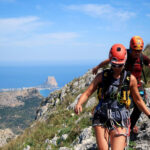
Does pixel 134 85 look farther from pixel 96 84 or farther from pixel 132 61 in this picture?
pixel 132 61

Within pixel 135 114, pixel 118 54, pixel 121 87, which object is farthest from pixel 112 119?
pixel 135 114

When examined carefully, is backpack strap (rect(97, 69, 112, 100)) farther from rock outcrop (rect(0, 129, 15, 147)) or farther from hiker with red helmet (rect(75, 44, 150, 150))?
rock outcrop (rect(0, 129, 15, 147))

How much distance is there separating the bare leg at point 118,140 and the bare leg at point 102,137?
0.09m

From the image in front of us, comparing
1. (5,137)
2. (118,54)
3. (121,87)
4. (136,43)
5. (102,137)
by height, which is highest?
(136,43)

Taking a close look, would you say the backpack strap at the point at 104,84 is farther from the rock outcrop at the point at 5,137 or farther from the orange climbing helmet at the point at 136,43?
the rock outcrop at the point at 5,137

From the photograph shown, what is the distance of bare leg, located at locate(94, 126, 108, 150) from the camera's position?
2.82m

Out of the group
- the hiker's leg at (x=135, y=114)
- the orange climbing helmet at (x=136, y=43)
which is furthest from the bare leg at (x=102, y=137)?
the orange climbing helmet at (x=136, y=43)

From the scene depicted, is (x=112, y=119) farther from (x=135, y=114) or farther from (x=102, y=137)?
(x=135, y=114)

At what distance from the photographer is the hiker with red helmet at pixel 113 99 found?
290 cm

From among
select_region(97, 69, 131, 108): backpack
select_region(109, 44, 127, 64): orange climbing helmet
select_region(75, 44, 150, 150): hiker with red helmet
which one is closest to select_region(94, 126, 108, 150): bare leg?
select_region(75, 44, 150, 150): hiker with red helmet

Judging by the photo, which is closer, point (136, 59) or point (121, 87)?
point (121, 87)

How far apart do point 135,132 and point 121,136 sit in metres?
1.87

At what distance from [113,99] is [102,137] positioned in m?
0.58

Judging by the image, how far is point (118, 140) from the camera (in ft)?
9.10
